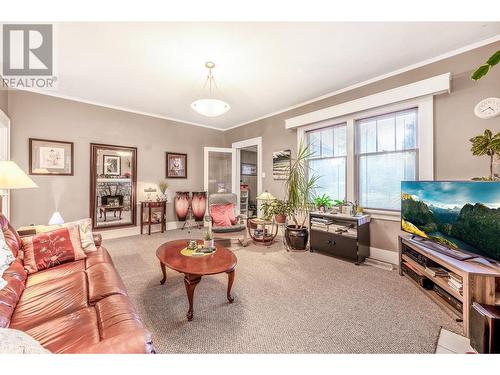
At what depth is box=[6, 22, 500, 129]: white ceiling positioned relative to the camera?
210 centimetres

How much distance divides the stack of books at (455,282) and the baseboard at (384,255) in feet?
3.64

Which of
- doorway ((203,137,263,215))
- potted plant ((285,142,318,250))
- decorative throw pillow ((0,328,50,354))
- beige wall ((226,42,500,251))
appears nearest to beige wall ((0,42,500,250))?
beige wall ((226,42,500,251))

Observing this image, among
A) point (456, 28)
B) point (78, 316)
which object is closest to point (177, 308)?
point (78, 316)

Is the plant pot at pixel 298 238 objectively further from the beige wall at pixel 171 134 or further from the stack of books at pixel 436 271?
the stack of books at pixel 436 271

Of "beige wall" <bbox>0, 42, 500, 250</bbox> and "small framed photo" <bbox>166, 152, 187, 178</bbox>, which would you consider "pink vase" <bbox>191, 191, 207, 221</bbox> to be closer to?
"beige wall" <bbox>0, 42, 500, 250</bbox>

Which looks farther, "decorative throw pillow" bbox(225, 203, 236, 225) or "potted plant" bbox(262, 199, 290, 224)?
"decorative throw pillow" bbox(225, 203, 236, 225)

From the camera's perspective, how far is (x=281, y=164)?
4.54 meters

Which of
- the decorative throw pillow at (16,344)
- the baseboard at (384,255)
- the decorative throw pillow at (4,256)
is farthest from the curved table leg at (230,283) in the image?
the baseboard at (384,255)

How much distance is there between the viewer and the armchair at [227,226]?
355cm

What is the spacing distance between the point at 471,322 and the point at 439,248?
751mm

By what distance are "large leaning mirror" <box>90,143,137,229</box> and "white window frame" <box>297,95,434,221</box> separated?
3.97 metres

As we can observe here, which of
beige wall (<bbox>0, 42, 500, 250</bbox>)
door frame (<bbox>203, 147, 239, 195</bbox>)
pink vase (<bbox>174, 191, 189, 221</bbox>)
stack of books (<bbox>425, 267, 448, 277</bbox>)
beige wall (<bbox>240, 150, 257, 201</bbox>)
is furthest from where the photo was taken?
beige wall (<bbox>240, 150, 257, 201</bbox>)

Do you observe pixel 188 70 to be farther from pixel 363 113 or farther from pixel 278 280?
pixel 278 280
